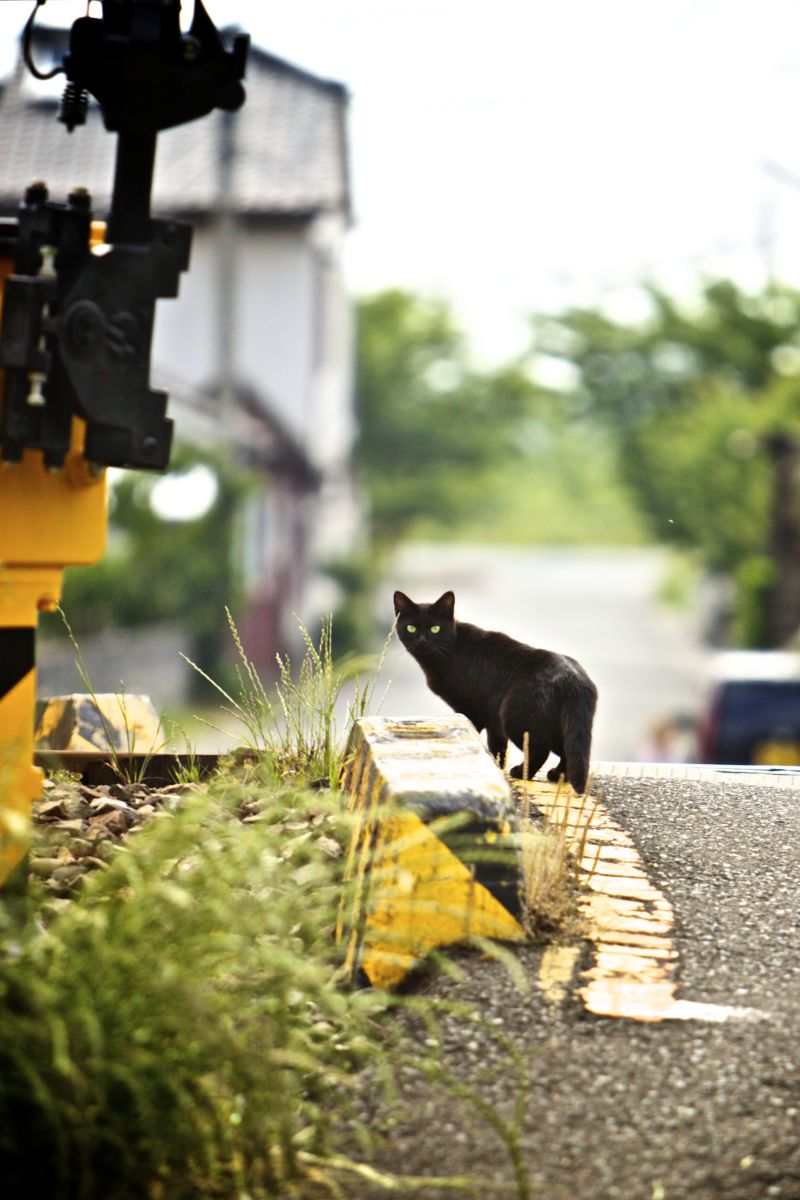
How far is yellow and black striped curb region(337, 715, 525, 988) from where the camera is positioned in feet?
9.30

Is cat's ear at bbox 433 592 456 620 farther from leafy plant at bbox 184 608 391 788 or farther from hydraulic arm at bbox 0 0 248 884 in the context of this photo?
hydraulic arm at bbox 0 0 248 884

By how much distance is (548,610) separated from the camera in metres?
36.6

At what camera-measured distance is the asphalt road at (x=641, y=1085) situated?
227 centimetres

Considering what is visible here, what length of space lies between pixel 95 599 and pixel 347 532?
716 inches

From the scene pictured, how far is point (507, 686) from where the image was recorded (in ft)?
13.5

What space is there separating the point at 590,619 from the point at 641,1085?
109 feet

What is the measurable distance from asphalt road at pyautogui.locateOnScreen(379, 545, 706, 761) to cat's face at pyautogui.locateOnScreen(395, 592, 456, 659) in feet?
0.35

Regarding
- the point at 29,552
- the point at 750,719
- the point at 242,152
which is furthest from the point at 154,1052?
the point at 242,152

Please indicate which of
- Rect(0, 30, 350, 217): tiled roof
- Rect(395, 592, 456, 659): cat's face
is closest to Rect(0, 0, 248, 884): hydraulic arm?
Rect(395, 592, 456, 659): cat's face

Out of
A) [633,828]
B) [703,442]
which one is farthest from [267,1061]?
[703,442]

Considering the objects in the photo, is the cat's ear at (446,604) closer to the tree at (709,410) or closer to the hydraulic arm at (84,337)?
the hydraulic arm at (84,337)

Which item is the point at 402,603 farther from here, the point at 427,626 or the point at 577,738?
the point at 577,738

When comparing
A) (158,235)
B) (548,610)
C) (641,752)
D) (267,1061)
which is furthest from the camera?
(548,610)

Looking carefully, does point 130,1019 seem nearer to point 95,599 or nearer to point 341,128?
point 95,599
